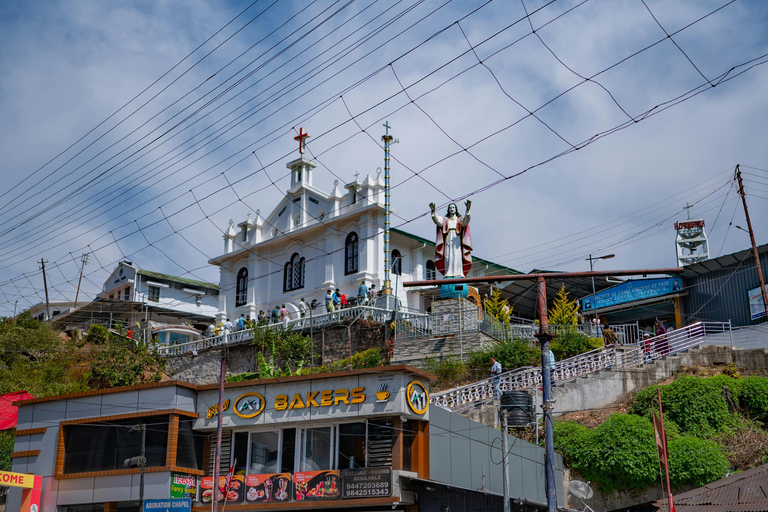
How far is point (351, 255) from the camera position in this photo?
4291 cm

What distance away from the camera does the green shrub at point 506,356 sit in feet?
91.5

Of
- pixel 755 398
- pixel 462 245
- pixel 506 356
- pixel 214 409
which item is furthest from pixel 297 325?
pixel 755 398

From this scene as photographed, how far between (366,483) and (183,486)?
5614 millimetres

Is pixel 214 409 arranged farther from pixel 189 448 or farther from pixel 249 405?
pixel 189 448

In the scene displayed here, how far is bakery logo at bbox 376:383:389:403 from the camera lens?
64.7ft

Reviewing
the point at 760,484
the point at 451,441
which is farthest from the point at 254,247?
the point at 760,484

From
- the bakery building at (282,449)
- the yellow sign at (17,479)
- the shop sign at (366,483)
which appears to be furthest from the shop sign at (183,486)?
the shop sign at (366,483)

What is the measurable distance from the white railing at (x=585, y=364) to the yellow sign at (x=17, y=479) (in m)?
12.3

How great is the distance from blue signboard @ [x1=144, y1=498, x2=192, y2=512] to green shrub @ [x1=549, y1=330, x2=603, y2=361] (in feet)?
50.3

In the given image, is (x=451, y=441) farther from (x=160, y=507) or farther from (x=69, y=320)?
(x=69, y=320)

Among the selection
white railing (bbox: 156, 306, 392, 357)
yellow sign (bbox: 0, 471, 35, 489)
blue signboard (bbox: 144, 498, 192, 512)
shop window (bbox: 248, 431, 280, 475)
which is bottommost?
blue signboard (bbox: 144, 498, 192, 512)

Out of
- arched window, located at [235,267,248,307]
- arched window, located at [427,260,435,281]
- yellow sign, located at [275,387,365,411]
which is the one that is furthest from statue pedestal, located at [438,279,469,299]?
arched window, located at [235,267,248,307]

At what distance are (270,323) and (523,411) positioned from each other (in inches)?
754

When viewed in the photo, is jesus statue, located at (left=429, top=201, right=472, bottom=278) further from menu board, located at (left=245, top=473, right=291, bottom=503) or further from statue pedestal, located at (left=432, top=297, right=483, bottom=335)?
menu board, located at (left=245, top=473, right=291, bottom=503)
